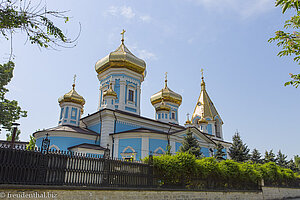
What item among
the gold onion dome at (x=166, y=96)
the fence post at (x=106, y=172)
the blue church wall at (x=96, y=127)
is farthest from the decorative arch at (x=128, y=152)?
the gold onion dome at (x=166, y=96)

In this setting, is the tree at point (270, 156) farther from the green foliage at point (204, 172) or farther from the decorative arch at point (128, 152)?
the decorative arch at point (128, 152)

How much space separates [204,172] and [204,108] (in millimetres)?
21458

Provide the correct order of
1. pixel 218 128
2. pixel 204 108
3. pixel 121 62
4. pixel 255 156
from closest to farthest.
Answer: pixel 121 62
pixel 255 156
pixel 218 128
pixel 204 108

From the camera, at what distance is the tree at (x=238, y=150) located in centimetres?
2258

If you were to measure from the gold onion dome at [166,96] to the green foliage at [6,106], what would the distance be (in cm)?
1575

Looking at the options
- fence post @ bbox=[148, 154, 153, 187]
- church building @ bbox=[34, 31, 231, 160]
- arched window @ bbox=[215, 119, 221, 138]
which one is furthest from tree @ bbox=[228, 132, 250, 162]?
fence post @ bbox=[148, 154, 153, 187]

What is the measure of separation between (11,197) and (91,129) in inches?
566

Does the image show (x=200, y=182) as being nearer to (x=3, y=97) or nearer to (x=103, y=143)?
(x=103, y=143)

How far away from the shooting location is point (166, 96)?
93.5 feet

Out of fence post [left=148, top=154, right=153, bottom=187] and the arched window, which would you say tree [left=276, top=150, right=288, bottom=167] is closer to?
the arched window

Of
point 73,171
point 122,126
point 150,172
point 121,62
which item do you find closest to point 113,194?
point 73,171

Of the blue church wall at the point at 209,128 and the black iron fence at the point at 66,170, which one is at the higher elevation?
the blue church wall at the point at 209,128

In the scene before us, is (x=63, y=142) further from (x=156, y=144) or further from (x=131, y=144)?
(x=156, y=144)

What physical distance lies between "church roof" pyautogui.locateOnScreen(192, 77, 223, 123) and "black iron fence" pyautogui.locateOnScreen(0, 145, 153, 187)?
22865 millimetres
